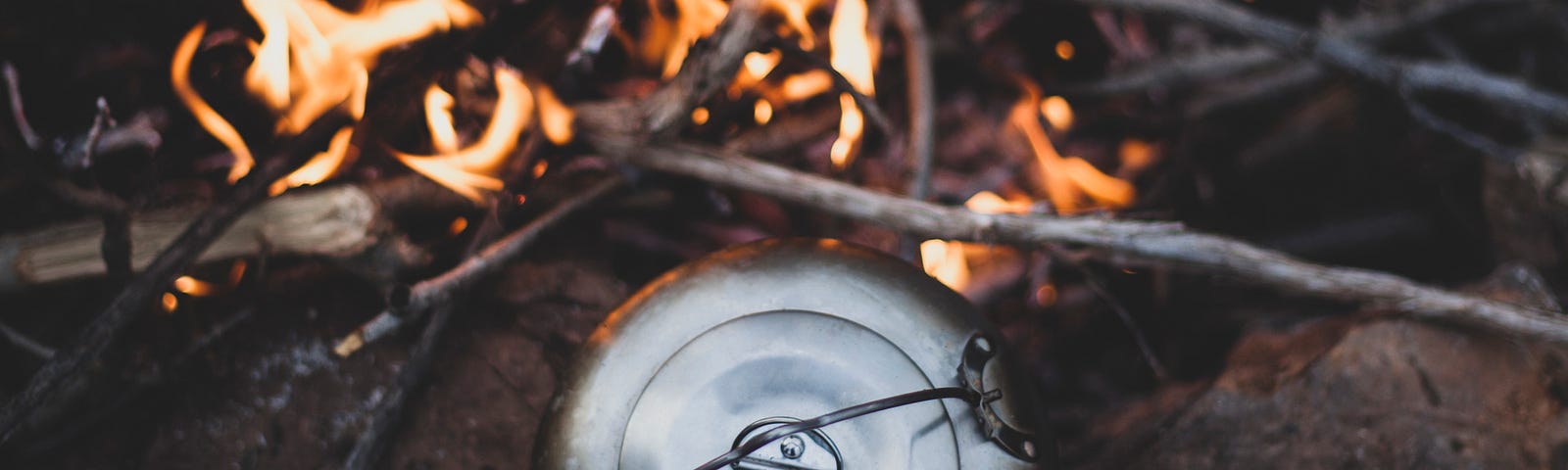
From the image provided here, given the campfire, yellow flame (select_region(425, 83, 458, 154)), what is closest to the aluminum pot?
the campfire

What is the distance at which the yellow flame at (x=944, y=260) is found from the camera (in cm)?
249

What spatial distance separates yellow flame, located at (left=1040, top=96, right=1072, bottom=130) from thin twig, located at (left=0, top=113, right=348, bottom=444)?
256 centimetres

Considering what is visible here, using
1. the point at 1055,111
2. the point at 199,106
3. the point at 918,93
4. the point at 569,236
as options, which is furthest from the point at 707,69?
the point at 1055,111

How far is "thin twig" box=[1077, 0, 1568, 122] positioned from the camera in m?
2.45

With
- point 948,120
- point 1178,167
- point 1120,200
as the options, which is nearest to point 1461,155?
point 1178,167

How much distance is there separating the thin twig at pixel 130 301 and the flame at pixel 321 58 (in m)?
0.19

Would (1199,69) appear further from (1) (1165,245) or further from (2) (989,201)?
(1) (1165,245)

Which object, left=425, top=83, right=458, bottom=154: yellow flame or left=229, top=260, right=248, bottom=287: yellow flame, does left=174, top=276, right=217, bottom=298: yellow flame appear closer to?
left=229, top=260, right=248, bottom=287: yellow flame

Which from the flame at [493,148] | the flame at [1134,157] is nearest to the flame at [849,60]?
the flame at [493,148]

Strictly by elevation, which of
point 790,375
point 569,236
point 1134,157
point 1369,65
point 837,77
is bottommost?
point 569,236

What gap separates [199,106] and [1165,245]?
8.51 feet

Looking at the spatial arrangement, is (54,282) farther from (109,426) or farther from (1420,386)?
(1420,386)

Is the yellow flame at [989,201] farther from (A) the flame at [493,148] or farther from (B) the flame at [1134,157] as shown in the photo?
(A) the flame at [493,148]

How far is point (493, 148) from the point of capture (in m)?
2.21
